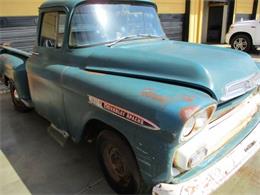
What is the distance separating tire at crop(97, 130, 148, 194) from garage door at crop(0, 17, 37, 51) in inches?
195

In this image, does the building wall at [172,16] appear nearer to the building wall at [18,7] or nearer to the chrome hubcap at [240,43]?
the chrome hubcap at [240,43]

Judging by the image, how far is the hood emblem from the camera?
2.40 m

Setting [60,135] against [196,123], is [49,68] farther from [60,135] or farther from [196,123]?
[196,123]

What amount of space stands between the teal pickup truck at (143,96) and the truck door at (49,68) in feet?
0.05

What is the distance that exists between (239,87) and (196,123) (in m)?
0.74

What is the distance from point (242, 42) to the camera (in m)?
11.4

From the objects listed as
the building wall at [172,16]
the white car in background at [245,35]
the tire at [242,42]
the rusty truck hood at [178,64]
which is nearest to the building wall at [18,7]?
the rusty truck hood at [178,64]

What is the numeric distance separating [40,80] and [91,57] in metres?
1.08

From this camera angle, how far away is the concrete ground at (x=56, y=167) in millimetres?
3047

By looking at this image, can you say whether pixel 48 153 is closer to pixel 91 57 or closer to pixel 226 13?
pixel 91 57

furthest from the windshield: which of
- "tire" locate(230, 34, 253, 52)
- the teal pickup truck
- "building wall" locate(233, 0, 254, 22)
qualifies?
"building wall" locate(233, 0, 254, 22)

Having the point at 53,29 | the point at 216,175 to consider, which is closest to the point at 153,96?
the point at 216,175

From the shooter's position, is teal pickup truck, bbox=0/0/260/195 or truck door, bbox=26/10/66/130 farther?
truck door, bbox=26/10/66/130

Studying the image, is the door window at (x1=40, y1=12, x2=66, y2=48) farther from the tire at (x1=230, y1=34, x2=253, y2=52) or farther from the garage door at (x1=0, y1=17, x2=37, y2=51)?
the tire at (x1=230, y1=34, x2=253, y2=52)
